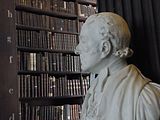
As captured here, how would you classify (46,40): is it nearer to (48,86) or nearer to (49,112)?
(48,86)

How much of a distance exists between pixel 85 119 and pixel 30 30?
2.16 m

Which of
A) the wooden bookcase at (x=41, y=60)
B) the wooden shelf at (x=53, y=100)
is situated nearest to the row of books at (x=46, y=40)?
the wooden bookcase at (x=41, y=60)

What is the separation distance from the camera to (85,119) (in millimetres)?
952

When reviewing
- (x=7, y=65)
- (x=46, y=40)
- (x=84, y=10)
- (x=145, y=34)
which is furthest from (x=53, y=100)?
(x=145, y=34)

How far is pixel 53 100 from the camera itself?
10.5ft

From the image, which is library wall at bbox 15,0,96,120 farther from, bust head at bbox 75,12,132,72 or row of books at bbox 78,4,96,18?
bust head at bbox 75,12,132,72

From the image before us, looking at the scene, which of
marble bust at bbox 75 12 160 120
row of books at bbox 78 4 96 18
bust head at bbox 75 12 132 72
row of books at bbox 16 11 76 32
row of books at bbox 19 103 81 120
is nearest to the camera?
marble bust at bbox 75 12 160 120

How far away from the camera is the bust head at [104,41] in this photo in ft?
3.04

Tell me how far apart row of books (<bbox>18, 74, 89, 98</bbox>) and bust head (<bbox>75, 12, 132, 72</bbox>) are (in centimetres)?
190

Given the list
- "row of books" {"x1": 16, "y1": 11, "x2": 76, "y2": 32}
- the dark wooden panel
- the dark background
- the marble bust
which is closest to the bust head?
the marble bust

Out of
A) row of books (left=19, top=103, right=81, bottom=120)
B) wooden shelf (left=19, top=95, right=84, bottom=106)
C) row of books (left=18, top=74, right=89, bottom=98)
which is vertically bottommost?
row of books (left=19, top=103, right=81, bottom=120)

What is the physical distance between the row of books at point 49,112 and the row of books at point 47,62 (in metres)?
0.38

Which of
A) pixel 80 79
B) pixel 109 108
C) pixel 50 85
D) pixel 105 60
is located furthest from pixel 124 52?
pixel 80 79

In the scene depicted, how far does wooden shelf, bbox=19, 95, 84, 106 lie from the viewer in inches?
116
